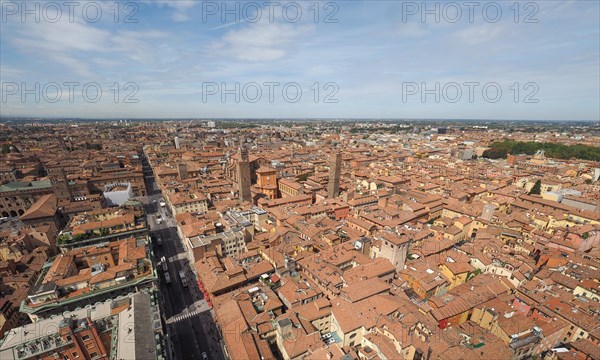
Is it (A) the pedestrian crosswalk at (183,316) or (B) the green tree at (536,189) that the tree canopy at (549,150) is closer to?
(B) the green tree at (536,189)

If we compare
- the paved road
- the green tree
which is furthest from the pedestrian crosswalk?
the green tree

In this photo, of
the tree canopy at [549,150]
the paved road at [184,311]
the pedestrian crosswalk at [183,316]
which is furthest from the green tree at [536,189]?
the pedestrian crosswalk at [183,316]

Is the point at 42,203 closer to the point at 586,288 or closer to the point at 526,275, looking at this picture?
the point at 526,275

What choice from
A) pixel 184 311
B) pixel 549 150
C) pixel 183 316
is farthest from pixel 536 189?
pixel 183 316

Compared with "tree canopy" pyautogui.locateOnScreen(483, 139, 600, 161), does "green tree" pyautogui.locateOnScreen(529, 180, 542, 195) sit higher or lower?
lower

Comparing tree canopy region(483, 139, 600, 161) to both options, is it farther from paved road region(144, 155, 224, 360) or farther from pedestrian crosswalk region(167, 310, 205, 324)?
pedestrian crosswalk region(167, 310, 205, 324)

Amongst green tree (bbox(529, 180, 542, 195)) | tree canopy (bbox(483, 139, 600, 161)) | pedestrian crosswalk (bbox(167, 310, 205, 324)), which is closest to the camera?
pedestrian crosswalk (bbox(167, 310, 205, 324))

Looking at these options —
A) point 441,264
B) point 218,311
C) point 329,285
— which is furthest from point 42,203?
point 441,264

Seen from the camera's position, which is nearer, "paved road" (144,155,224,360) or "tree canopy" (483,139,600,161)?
"paved road" (144,155,224,360)

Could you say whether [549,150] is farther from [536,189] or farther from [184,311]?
[184,311]
